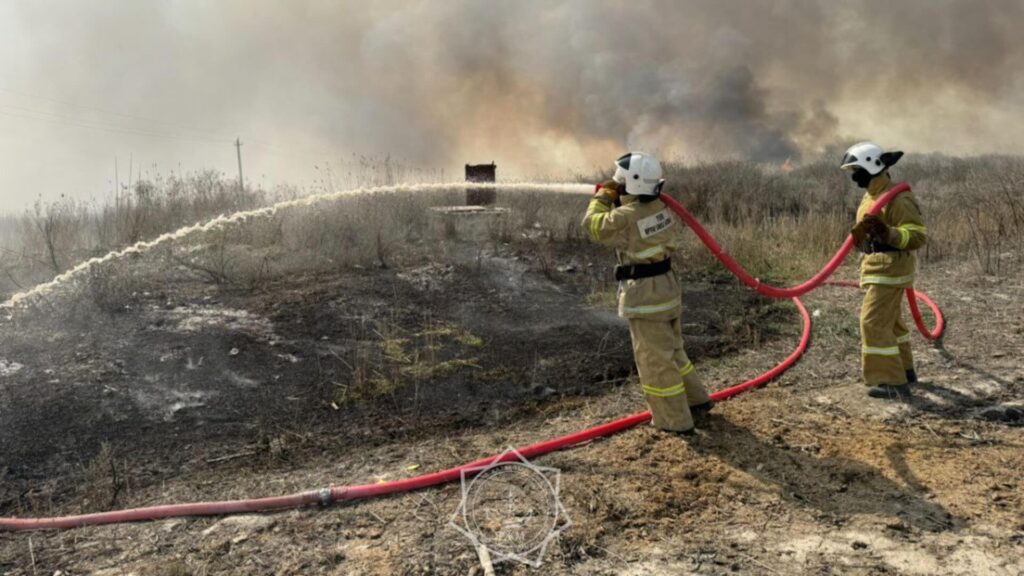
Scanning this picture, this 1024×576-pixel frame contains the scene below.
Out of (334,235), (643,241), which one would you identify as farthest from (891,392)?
(334,235)

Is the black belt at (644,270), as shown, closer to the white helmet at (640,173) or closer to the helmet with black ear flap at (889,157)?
the white helmet at (640,173)

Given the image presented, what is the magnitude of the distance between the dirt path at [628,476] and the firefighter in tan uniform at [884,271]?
185 millimetres

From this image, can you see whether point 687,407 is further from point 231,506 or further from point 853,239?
point 231,506

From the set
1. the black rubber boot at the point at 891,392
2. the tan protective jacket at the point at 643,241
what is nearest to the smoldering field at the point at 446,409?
the black rubber boot at the point at 891,392

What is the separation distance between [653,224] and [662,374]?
2.71 feet

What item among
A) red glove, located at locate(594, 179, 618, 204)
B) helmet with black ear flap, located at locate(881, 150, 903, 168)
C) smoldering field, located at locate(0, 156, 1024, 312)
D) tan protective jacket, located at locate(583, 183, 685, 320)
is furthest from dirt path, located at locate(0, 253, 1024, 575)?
smoldering field, located at locate(0, 156, 1024, 312)

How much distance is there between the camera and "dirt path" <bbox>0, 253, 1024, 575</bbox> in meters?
2.58

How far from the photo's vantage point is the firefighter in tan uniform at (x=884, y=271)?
411cm

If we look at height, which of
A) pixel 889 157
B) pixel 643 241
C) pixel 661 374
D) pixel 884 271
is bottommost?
pixel 661 374

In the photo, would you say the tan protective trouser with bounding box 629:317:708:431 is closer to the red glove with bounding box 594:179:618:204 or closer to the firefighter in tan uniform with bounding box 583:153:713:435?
the firefighter in tan uniform with bounding box 583:153:713:435

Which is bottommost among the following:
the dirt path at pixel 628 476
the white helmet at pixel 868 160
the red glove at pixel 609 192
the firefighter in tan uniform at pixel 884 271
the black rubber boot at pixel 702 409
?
the dirt path at pixel 628 476

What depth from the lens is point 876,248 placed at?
4203 mm

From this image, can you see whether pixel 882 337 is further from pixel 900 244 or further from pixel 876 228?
pixel 876 228

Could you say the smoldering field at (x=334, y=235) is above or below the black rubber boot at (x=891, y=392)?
above
